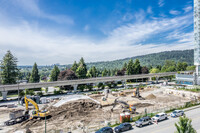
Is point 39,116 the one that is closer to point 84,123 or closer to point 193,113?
point 84,123

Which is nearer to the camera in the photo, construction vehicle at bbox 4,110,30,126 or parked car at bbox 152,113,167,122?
parked car at bbox 152,113,167,122

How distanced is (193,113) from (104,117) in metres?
20.7

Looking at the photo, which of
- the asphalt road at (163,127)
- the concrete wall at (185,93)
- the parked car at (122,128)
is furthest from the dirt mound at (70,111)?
the concrete wall at (185,93)

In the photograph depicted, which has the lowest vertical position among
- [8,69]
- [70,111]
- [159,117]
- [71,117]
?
[71,117]

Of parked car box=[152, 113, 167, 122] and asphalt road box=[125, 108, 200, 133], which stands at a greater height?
parked car box=[152, 113, 167, 122]

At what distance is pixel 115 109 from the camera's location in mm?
40656

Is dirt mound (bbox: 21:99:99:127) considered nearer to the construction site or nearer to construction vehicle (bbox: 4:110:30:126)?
the construction site

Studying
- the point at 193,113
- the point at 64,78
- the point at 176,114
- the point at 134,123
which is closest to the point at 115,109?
the point at 134,123

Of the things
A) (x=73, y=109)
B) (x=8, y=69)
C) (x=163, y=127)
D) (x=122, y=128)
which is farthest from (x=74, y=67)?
(x=163, y=127)

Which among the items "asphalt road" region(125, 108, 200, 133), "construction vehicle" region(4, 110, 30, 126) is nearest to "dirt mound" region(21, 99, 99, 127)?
"construction vehicle" region(4, 110, 30, 126)

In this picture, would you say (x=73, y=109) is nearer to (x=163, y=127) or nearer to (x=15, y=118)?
(x=15, y=118)

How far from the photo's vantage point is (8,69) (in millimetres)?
70000

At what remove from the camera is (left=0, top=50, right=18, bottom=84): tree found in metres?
68.6

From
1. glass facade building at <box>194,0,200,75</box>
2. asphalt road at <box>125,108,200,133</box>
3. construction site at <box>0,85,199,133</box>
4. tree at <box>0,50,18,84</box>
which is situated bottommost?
construction site at <box>0,85,199,133</box>
